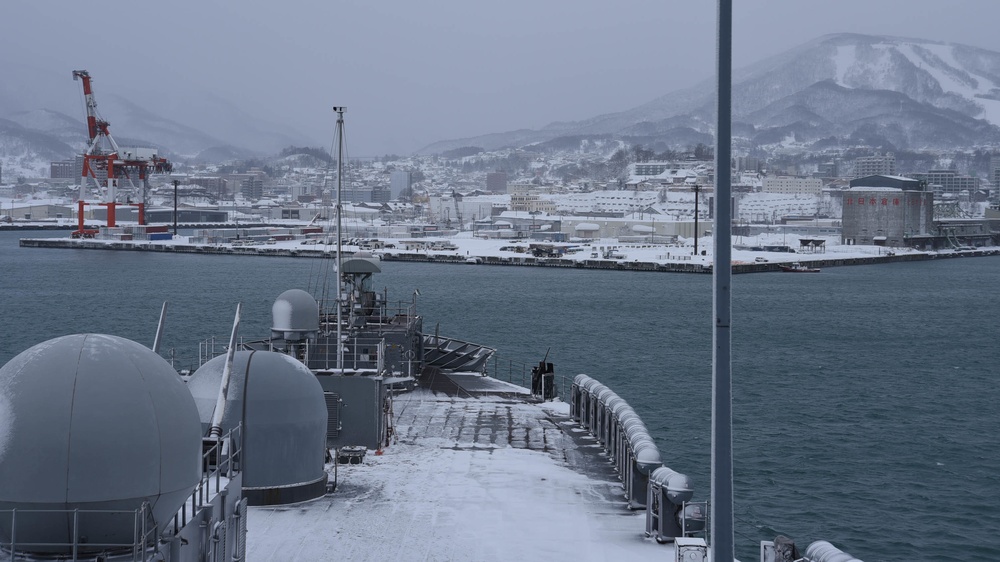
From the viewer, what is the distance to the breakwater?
11794 centimetres

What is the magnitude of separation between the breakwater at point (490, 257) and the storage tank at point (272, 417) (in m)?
98.2

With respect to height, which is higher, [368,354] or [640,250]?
[640,250]

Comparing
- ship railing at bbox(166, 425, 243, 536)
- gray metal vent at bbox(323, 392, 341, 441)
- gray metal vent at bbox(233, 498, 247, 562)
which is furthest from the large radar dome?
gray metal vent at bbox(323, 392, 341, 441)

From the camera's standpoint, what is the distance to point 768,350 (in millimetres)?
54312

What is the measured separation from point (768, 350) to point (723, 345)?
48.6 m

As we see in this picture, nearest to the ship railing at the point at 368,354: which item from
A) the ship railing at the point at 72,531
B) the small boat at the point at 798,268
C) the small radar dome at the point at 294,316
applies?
the small radar dome at the point at 294,316

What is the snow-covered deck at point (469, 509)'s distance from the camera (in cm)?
1345

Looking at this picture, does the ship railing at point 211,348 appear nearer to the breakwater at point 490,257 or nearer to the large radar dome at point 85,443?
the large radar dome at point 85,443

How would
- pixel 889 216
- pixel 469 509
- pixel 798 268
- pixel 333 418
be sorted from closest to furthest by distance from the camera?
pixel 469 509, pixel 333 418, pixel 798 268, pixel 889 216

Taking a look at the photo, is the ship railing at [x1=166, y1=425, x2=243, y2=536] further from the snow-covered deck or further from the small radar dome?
the small radar dome

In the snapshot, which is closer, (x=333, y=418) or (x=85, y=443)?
(x=85, y=443)

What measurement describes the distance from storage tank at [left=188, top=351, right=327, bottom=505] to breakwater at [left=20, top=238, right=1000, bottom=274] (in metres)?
98.2

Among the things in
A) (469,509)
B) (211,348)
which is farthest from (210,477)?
(211,348)

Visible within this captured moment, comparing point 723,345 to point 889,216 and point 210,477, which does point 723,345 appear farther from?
point 889,216
